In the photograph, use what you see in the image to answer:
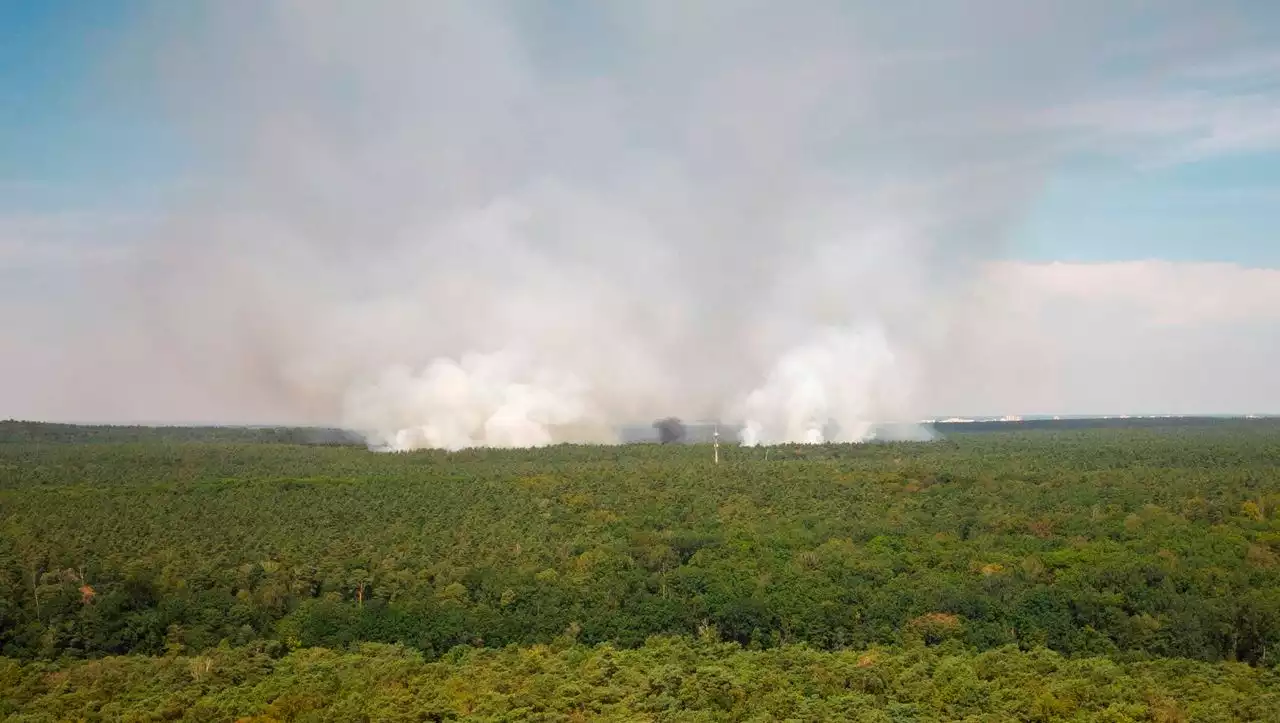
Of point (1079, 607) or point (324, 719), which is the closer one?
point (324, 719)

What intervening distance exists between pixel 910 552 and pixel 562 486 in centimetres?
3680

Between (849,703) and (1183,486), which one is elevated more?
(1183,486)

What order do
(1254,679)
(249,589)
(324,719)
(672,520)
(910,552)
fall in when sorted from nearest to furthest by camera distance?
(324,719) → (1254,679) → (249,589) → (910,552) → (672,520)

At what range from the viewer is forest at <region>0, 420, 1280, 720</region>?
48438 mm

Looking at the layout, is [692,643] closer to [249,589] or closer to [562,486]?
[249,589]

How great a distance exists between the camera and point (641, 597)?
218 feet

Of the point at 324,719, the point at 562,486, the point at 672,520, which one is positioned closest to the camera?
the point at 324,719

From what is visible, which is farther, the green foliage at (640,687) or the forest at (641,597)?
the forest at (641,597)

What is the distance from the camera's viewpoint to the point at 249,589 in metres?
67.7

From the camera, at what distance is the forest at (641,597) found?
4844cm

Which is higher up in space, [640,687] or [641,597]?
[641,597]

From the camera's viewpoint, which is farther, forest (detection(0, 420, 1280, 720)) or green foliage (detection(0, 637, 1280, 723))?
forest (detection(0, 420, 1280, 720))

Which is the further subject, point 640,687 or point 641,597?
point 641,597

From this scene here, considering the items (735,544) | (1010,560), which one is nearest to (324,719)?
(735,544)
